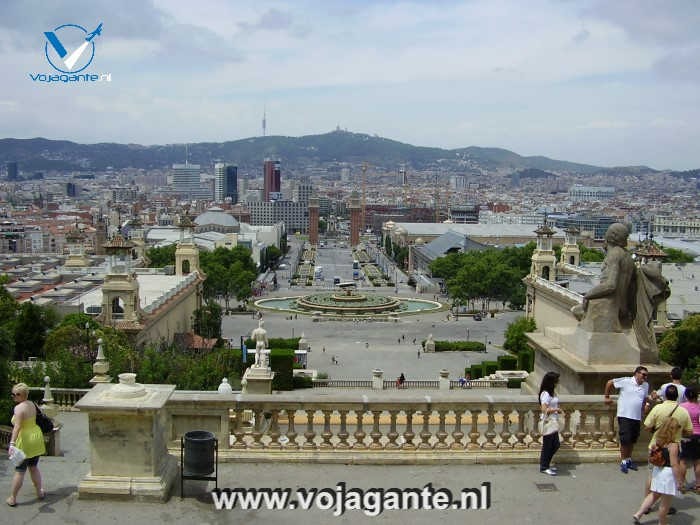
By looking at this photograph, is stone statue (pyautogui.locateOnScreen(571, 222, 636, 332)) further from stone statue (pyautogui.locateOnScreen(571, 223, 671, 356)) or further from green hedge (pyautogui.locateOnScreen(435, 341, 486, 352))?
green hedge (pyautogui.locateOnScreen(435, 341, 486, 352))

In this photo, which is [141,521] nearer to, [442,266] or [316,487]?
[316,487]

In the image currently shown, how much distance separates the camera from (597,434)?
1004 cm

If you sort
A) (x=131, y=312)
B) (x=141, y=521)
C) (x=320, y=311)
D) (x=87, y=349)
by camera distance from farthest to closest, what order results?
(x=320, y=311)
(x=131, y=312)
(x=87, y=349)
(x=141, y=521)

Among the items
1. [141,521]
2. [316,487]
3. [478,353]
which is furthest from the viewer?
[478,353]

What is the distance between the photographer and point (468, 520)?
827cm

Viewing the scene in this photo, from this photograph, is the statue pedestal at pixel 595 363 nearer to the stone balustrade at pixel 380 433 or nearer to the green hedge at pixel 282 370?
the stone balustrade at pixel 380 433

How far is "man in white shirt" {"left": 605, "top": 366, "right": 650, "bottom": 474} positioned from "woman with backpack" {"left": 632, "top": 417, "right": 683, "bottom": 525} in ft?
3.58

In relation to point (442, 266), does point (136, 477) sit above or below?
above

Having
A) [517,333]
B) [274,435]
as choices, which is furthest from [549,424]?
[517,333]

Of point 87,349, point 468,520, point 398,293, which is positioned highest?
point 468,520

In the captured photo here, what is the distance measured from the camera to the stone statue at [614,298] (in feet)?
34.6

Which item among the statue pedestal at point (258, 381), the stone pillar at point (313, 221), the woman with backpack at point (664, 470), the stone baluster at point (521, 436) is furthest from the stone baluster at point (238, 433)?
the stone pillar at point (313, 221)

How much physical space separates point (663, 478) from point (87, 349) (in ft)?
88.1

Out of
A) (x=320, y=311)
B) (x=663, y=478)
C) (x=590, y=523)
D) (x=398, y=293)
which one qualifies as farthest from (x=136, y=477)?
(x=398, y=293)
